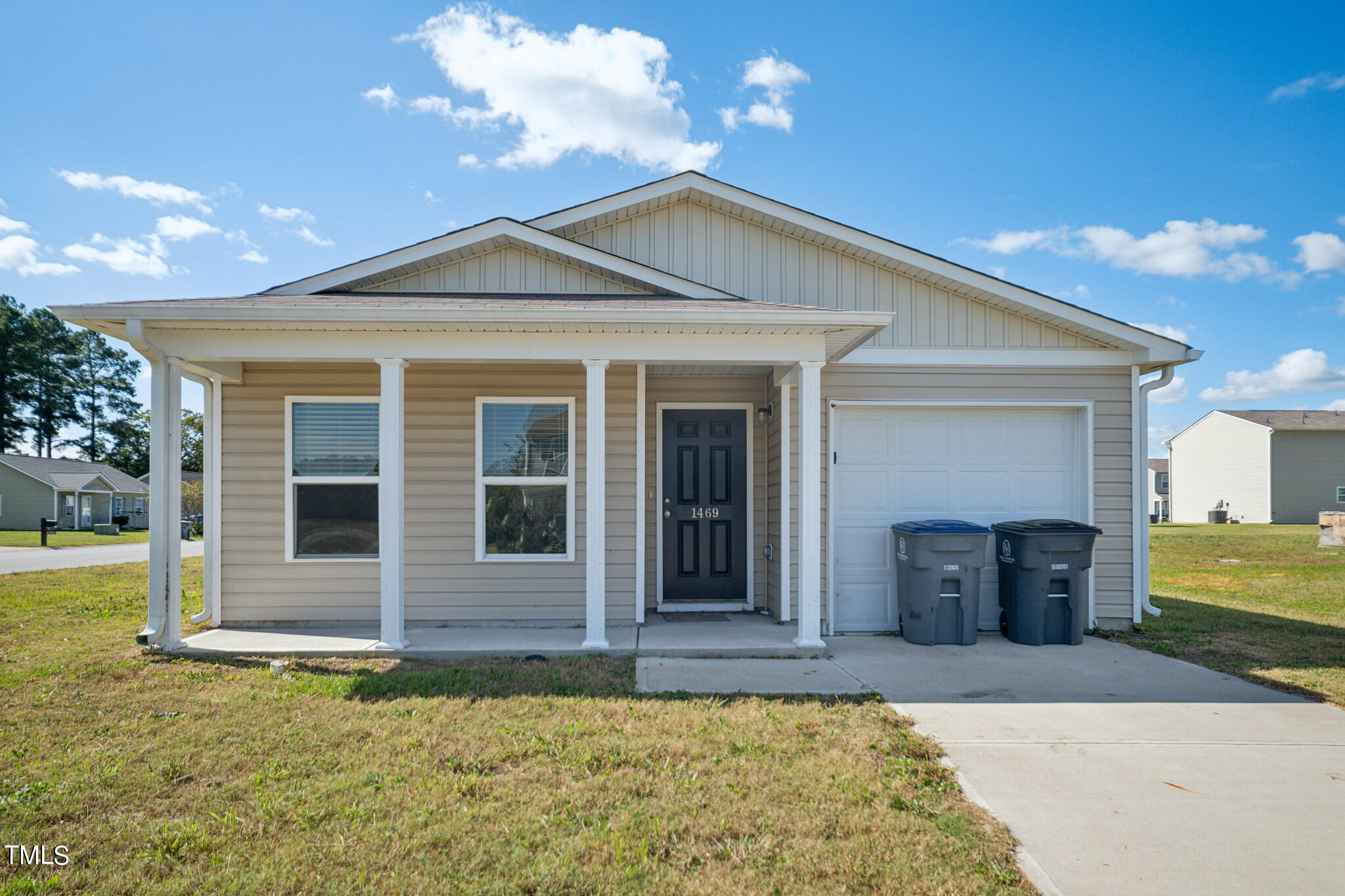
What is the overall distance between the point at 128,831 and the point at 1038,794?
3.90 metres

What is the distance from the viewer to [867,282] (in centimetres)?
718

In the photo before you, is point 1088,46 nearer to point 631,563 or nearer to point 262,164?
point 631,563

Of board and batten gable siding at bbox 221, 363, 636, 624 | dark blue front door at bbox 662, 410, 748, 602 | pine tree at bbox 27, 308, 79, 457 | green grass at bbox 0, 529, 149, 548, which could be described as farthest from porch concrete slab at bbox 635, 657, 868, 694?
pine tree at bbox 27, 308, 79, 457

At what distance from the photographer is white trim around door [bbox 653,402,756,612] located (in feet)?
25.3

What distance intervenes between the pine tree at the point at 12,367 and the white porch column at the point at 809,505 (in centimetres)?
5617

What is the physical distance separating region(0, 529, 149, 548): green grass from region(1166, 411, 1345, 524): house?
44.7m

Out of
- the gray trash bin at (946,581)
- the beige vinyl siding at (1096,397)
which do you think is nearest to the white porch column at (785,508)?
the beige vinyl siding at (1096,397)

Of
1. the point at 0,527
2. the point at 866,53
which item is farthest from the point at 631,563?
the point at 0,527

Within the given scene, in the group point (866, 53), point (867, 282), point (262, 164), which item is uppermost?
point (866, 53)

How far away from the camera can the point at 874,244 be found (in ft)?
22.8

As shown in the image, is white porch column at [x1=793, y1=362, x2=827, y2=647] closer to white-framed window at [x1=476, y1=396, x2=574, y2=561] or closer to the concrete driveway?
the concrete driveway

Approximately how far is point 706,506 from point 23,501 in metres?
39.2

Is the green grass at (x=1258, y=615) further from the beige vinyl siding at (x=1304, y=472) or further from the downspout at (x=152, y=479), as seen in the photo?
the beige vinyl siding at (x=1304, y=472)

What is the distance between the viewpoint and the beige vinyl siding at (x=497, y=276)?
22.8 feet
